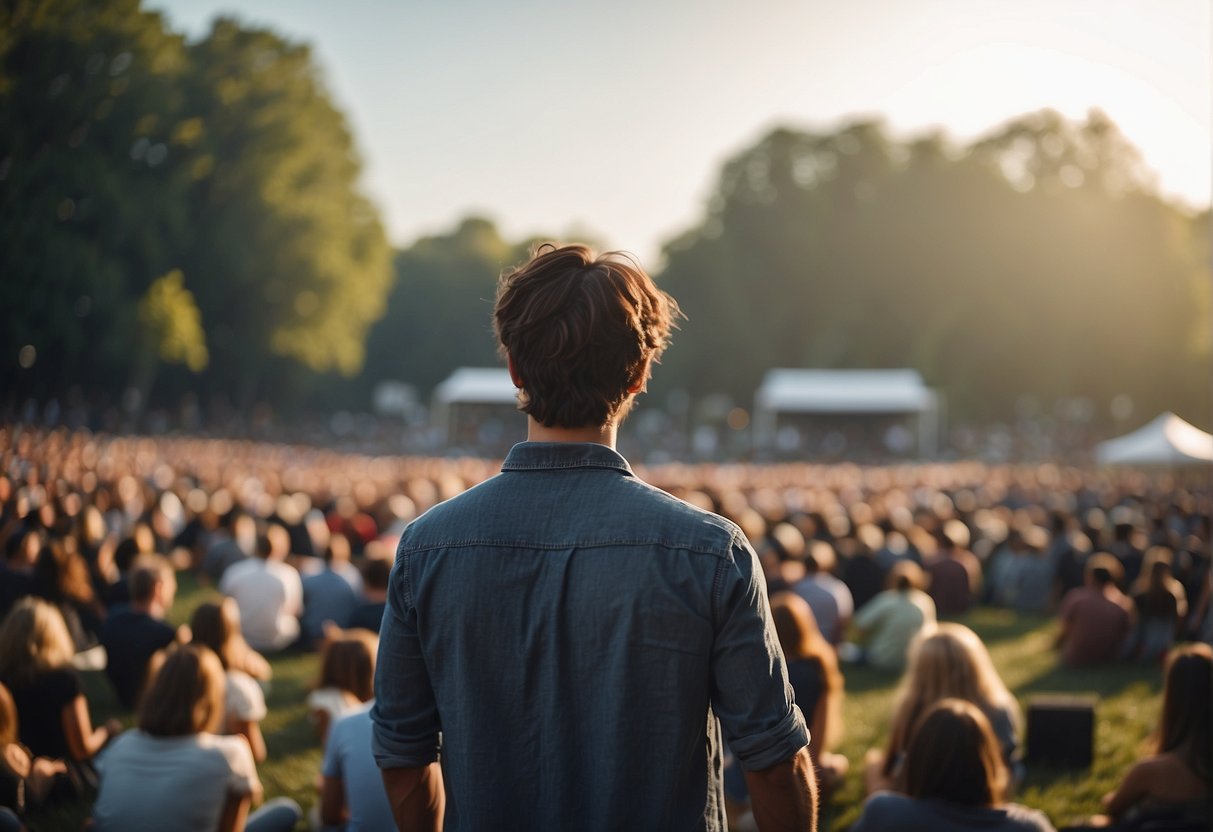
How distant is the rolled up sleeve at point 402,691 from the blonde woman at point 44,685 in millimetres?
3695

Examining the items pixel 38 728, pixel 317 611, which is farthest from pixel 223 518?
→ pixel 38 728

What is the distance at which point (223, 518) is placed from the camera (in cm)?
1138

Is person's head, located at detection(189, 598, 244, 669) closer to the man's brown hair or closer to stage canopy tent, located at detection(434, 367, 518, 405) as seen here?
the man's brown hair

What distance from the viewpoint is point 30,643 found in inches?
183

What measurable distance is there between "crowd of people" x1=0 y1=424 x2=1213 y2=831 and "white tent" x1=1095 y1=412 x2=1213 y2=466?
3.29 meters

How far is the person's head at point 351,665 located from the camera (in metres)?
4.75

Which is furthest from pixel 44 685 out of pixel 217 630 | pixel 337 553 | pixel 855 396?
pixel 855 396

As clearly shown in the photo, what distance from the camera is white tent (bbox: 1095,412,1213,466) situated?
1836cm

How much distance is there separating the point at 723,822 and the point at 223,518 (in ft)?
35.1

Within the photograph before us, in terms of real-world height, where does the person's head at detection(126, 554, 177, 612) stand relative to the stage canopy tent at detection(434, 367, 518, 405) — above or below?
A: below

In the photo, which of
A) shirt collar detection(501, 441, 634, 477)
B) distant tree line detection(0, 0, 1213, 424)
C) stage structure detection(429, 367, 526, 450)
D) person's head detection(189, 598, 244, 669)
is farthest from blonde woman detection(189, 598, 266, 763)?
stage structure detection(429, 367, 526, 450)

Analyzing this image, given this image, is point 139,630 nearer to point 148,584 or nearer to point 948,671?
point 148,584

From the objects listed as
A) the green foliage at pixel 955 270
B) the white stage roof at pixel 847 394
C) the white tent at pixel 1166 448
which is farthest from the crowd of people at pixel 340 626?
the green foliage at pixel 955 270

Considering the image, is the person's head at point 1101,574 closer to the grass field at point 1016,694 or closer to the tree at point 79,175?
the grass field at point 1016,694
